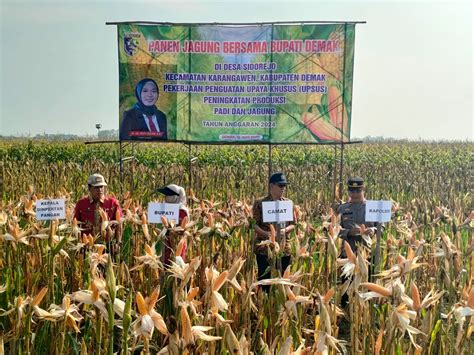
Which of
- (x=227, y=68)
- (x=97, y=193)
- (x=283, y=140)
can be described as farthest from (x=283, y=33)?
(x=97, y=193)

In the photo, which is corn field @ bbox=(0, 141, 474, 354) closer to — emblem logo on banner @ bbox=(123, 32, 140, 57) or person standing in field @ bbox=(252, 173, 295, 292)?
person standing in field @ bbox=(252, 173, 295, 292)

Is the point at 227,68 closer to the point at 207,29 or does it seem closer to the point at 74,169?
the point at 207,29

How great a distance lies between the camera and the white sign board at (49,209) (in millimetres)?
3990

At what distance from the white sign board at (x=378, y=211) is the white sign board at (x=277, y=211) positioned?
618 millimetres

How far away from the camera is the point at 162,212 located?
Answer: 396 centimetres

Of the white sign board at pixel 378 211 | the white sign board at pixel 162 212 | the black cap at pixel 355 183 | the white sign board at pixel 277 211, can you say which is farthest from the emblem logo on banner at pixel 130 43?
the white sign board at pixel 378 211

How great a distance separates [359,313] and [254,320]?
0.89 meters

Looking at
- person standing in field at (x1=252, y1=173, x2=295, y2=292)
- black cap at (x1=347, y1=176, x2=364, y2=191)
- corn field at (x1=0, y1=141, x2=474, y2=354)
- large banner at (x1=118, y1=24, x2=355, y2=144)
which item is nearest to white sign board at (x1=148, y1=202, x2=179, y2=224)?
corn field at (x1=0, y1=141, x2=474, y2=354)

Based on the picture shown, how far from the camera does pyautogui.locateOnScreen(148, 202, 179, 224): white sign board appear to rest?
3.92 metres

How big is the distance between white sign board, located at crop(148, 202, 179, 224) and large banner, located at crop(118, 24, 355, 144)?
4.45m

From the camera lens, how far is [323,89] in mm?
8047

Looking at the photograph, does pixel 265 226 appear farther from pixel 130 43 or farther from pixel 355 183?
pixel 130 43

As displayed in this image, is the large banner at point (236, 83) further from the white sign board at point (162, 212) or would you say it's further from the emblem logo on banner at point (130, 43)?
the white sign board at point (162, 212)

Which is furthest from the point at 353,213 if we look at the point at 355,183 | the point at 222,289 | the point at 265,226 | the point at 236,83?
the point at 236,83
